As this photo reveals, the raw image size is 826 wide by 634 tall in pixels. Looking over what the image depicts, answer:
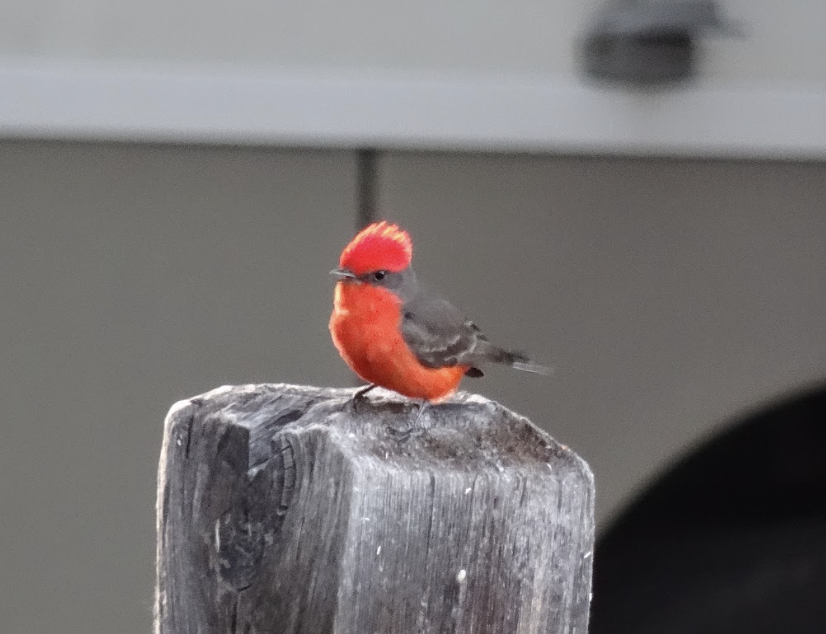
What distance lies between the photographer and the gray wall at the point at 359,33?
12.2ft

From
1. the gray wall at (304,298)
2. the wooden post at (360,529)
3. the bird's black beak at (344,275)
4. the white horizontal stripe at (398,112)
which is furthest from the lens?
the gray wall at (304,298)

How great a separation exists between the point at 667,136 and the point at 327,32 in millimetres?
1127

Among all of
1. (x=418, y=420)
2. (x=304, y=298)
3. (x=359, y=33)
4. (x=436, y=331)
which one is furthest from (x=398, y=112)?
(x=418, y=420)

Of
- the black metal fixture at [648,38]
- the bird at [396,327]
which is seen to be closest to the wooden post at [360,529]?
the bird at [396,327]

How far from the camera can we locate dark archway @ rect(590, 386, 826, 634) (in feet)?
15.6

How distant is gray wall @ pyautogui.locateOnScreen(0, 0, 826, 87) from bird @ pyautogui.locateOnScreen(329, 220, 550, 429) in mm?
776

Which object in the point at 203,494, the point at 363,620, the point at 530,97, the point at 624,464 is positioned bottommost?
the point at 624,464

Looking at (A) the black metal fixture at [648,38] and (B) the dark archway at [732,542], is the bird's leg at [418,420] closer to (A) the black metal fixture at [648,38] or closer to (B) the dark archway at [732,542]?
(A) the black metal fixture at [648,38]

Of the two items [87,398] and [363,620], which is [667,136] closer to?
[87,398]

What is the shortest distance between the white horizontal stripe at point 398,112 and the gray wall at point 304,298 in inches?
2.7

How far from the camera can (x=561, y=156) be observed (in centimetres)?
396

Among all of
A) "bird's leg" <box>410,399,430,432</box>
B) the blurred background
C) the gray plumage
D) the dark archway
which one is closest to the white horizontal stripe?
the blurred background

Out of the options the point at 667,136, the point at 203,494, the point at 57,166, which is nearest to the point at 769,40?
the point at 667,136

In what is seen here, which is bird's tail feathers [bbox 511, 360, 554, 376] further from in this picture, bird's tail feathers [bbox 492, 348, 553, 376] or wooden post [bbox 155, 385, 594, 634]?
wooden post [bbox 155, 385, 594, 634]
